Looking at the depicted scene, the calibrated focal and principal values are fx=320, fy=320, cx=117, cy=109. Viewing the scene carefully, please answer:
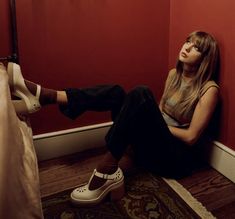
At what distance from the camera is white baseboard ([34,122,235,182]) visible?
1.73 m

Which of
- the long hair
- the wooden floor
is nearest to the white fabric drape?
the wooden floor

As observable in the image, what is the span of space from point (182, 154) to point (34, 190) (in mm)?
1059

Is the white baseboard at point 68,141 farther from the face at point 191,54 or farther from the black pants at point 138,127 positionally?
the face at point 191,54

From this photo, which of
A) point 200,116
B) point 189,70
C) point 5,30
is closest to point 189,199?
point 200,116

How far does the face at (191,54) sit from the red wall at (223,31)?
136 millimetres

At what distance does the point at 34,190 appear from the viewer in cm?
75

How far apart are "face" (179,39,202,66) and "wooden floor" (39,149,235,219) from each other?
616 millimetres

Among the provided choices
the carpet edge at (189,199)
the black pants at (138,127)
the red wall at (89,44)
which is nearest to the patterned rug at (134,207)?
the carpet edge at (189,199)

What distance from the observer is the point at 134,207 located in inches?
58.7

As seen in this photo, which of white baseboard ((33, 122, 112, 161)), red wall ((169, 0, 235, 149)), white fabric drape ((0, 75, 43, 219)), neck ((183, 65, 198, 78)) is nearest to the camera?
white fabric drape ((0, 75, 43, 219))

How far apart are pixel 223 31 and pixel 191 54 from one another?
197mm

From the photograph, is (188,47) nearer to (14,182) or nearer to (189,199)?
(189,199)

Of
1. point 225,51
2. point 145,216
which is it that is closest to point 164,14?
point 225,51

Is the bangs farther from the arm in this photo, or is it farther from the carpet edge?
the carpet edge
